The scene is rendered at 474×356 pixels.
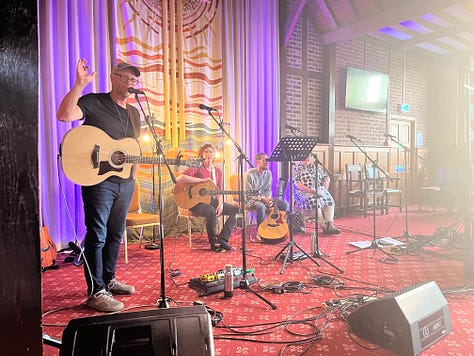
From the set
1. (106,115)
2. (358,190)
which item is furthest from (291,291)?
(358,190)

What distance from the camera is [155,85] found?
4.86 metres

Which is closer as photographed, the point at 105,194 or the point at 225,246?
the point at 105,194

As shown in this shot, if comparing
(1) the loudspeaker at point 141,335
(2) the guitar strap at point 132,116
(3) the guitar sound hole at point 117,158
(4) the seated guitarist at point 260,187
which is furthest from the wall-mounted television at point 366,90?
(1) the loudspeaker at point 141,335

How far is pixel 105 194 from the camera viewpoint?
2.46 metres

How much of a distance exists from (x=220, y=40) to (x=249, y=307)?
13.6 ft

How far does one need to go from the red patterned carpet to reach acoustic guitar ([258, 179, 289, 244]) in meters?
0.11

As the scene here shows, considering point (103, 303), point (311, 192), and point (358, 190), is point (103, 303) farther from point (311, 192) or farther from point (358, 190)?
point (358, 190)

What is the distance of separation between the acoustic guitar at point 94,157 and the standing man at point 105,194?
0.05 m

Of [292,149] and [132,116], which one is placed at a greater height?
[132,116]

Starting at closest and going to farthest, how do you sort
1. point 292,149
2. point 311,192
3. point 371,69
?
point 292,149 < point 311,192 < point 371,69

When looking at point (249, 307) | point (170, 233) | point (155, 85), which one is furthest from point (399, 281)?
point (155, 85)

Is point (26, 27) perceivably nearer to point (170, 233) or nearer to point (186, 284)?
point (186, 284)

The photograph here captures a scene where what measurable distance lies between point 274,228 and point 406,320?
2846 mm

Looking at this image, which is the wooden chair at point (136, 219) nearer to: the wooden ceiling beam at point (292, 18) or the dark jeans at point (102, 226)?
the dark jeans at point (102, 226)
